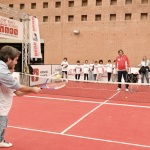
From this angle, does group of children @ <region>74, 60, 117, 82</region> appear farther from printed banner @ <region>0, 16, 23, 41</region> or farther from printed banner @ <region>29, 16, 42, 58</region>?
printed banner @ <region>0, 16, 23, 41</region>

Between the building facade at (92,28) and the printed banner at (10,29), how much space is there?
Result: 9.58 metres

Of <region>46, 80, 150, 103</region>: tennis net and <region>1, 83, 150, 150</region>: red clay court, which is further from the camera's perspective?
<region>46, 80, 150, 103</region>: tennis net

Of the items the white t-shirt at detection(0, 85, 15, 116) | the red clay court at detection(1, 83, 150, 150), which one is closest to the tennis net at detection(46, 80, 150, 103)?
the red clay court at detection(1, 83, 150, 150)

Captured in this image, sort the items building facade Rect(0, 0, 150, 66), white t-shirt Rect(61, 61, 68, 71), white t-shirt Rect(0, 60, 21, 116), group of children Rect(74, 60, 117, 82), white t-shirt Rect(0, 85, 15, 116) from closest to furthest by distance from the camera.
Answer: white t-shirt Rect(0, 60, 21, 116) → white t-shirt Rect(0, 85, 15, 116) → group of children Rect(74, 60, 117, 82) → white t-shirt Rect(61, 61, 68, 71) → building facade Rect(0, 0, 150, 66)

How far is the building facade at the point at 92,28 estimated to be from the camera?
21.8 m

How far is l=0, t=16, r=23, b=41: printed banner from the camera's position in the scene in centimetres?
1301

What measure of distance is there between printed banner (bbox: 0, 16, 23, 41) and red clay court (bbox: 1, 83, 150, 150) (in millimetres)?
4762

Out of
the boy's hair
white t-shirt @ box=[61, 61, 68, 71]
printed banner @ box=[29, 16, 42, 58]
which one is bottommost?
white t-shirt @ box=[61, 61, 68, 71]

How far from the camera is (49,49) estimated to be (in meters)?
25.2

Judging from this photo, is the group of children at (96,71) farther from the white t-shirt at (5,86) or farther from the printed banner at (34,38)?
the white t-shirt at (5,86)

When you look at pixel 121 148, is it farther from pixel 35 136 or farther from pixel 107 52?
pixel 107 52

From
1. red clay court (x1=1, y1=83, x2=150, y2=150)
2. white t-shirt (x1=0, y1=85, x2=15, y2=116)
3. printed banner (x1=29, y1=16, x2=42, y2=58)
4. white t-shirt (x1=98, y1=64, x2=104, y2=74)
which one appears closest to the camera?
white t-shirt (x1=0, y1=85, x2=15, y2=116)

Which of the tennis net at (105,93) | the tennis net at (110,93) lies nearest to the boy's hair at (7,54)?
the tennis net at (105,93)

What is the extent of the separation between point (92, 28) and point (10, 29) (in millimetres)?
10982
